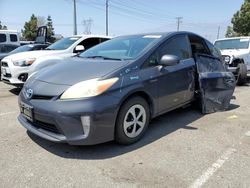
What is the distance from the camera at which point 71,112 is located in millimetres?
3229

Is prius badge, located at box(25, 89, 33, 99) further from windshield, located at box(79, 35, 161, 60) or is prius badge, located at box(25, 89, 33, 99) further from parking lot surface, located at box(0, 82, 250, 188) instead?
windshield, located at box(79, 35, 161, 60)

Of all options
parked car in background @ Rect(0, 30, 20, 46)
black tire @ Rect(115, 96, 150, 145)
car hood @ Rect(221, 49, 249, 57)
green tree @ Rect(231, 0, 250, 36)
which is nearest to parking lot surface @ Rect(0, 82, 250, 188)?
black tire @ Rect(115, 96, 150, 145)

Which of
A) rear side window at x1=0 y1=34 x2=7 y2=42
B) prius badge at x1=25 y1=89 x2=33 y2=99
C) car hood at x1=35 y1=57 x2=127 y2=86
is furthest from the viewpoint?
rear side window at x1=0 y1=34 x2=7 y2=42

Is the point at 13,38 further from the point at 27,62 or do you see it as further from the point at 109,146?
the point at 109,146

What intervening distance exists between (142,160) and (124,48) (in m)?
1.88

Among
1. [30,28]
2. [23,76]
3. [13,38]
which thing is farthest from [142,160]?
[30,28]

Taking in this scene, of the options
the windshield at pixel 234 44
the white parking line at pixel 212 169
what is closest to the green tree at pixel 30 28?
the windshield at pixel 234 44

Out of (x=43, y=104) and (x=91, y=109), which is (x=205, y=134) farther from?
(x=43, y=104)

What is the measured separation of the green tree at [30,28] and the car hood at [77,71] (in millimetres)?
50631

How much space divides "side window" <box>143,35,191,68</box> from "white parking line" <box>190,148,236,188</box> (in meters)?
1.56

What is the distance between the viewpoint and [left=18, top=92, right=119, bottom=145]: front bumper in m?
3.24

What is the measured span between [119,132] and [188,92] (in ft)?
5.96

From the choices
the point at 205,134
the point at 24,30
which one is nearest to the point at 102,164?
the point at 205,134

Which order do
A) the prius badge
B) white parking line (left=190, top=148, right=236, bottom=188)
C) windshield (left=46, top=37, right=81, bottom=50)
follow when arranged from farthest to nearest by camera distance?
windshield (left=46, top=37, right=81, bottom=50), the prius badge, white parking line (left=190, top=148, right=236, bottom=188)
